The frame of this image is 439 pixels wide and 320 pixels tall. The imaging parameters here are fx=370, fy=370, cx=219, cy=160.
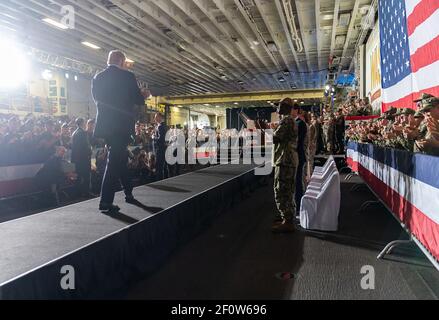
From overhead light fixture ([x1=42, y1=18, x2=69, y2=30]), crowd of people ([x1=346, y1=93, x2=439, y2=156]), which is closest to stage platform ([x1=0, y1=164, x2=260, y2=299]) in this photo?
crowd of people ([x1=346, y1=93, x2=439, y2=156])

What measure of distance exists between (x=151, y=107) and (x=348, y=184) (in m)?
16.8

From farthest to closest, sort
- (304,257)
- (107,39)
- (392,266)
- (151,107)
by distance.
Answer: (151,107)
(107,39)
(304,257)
(392,266)

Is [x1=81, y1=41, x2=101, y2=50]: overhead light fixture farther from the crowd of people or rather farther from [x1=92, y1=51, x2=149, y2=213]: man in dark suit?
the crowd of people

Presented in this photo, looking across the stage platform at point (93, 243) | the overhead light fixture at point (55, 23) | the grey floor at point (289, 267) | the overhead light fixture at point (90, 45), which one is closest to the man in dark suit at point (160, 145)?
the overhead light fixture at point (55, 23)

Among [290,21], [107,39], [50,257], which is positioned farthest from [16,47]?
[50,257]

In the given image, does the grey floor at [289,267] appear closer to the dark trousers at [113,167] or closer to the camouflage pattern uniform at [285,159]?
the camouflage pattern uniform at [285,159]

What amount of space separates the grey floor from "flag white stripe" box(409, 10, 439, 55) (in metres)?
2.11

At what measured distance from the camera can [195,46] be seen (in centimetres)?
1123

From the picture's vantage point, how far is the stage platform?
1.90 m

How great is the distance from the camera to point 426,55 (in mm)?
4086

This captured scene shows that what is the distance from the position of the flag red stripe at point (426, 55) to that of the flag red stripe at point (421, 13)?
0.98 feet

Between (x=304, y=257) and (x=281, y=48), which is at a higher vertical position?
(x=281, y=48)

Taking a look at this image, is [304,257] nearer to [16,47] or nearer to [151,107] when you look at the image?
[16,47]

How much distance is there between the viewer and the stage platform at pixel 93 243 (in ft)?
6.22
